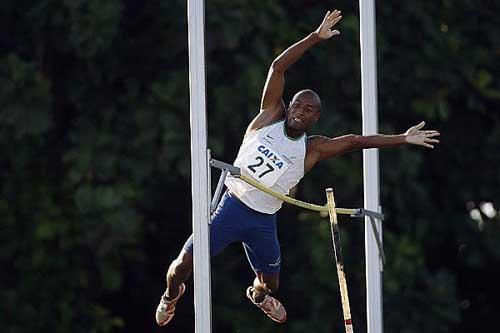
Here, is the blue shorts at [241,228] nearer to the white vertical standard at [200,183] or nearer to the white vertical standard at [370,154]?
the white vertical standard at [200,183]

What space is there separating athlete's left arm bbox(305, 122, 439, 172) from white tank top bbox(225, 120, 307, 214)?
0.06 metres

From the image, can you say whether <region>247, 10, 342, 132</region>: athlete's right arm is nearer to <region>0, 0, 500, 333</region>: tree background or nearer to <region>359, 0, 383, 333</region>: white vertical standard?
<region>359, 0, 383, 333</region>: white vertical standard

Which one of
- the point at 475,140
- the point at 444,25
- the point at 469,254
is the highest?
the point at 444,25

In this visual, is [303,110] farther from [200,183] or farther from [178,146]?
[178,146]

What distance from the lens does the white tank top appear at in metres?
8.47

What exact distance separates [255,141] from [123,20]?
16.6ft

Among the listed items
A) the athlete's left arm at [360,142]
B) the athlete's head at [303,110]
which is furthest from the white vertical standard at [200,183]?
the athlete's left arm at [360,142]

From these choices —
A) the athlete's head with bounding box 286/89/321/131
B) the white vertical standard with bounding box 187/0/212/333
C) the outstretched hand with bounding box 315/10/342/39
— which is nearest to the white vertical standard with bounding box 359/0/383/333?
the athlete's head with bounding box 286/89/321/131

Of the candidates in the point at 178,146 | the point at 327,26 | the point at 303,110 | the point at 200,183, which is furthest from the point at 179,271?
the point at 178,146

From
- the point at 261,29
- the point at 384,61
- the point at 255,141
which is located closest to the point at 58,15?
the point at 261,29

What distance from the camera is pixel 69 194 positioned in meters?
13.3

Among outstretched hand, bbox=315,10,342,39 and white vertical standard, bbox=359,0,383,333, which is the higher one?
outstretched hand, bbox=315,10,342,39

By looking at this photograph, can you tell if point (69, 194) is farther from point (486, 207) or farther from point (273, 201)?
point (273, 201)

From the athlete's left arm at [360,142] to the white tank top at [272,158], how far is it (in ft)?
0.19
